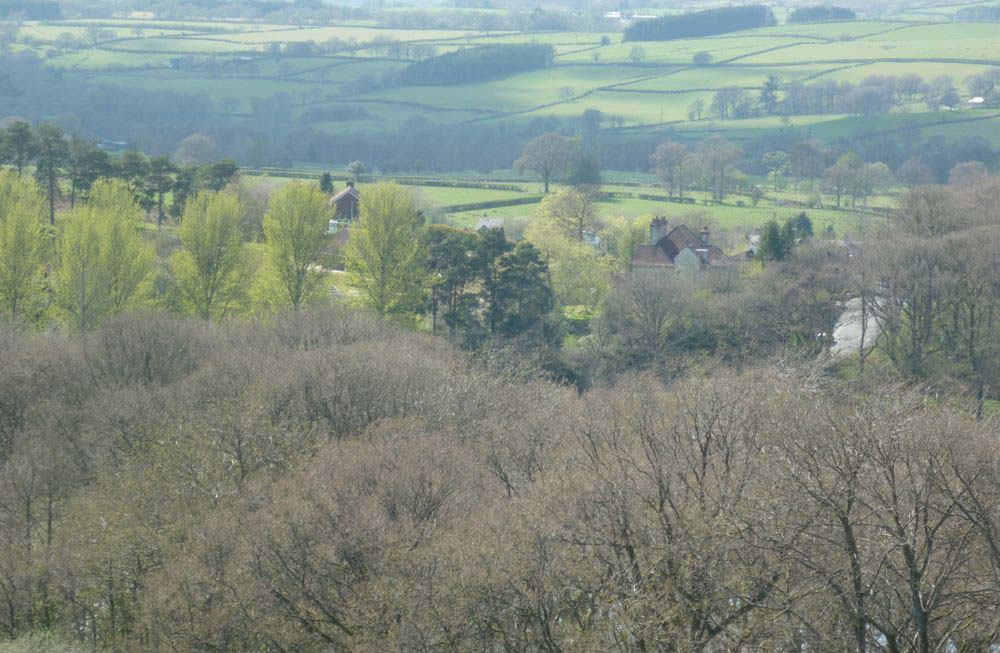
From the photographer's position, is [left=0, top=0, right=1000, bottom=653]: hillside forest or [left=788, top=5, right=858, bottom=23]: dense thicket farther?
[left=788, top=5, right=858, bottom=23]: dense thicket

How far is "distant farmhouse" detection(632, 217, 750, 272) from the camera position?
218ft

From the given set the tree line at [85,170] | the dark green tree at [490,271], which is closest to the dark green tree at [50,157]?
the tree line at [85,170]

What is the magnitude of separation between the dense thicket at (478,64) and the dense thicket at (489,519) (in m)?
125

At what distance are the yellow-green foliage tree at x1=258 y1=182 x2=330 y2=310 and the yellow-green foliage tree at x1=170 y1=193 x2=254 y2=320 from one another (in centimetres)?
109

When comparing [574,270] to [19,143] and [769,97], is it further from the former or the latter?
[769,97]

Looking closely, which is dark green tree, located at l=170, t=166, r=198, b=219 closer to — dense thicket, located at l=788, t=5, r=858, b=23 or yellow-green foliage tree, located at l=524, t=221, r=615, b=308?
yellow-green foliage tree, located at l=524, t=221, r=615, b=308

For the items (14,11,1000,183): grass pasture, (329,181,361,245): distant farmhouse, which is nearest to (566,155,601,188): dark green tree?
(329,181,361,245): distant farmhouse

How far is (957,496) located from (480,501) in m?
9.62

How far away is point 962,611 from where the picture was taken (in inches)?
755

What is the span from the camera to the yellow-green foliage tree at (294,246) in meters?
51.3

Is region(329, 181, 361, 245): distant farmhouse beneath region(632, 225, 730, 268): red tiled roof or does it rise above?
above

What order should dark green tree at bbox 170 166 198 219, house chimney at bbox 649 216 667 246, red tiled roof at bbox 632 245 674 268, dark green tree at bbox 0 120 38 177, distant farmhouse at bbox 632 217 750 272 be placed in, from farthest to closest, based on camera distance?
house chimney at bbox 649 216 667 246, red tiled roof at bbox 632 245 674 268, distant farmhouse at bbox 632 217 750 272, dark green tree at bbox 170 166 198 219, dark green tree at bbox 0 120 38 177

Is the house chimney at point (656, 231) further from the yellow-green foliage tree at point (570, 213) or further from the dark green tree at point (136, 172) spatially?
the dark green tree at point (136, 172)

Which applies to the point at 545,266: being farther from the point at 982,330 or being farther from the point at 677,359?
the point at 982,330
